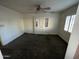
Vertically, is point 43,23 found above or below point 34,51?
above

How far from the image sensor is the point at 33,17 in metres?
6.89

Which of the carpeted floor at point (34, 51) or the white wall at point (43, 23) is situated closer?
the carpeted floor at point (34, 51)

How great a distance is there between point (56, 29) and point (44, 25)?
4.54ft

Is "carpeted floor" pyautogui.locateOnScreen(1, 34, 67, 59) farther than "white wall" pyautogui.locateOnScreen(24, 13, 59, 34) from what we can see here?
No

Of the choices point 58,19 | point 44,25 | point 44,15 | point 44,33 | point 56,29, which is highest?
point 44,15

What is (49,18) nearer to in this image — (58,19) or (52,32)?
(58,19)

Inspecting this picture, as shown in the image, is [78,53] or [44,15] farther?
[44,15]

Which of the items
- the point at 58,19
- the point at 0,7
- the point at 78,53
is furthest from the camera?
the point at 58,19

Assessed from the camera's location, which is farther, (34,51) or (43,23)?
(43,23)

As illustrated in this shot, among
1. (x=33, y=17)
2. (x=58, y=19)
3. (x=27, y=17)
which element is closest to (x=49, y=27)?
(x=58, y=19)

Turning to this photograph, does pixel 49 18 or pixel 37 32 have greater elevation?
pixel 49 18

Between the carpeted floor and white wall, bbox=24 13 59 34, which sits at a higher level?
white wall, bbox=24 13 59 34

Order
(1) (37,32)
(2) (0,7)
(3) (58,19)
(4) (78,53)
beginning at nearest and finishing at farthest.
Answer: (4) (78,53)
(2) (0,7)
(3) (58,19)
(1) (37,32)

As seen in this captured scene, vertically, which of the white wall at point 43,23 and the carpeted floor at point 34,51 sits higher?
the white wall at point 43,23
